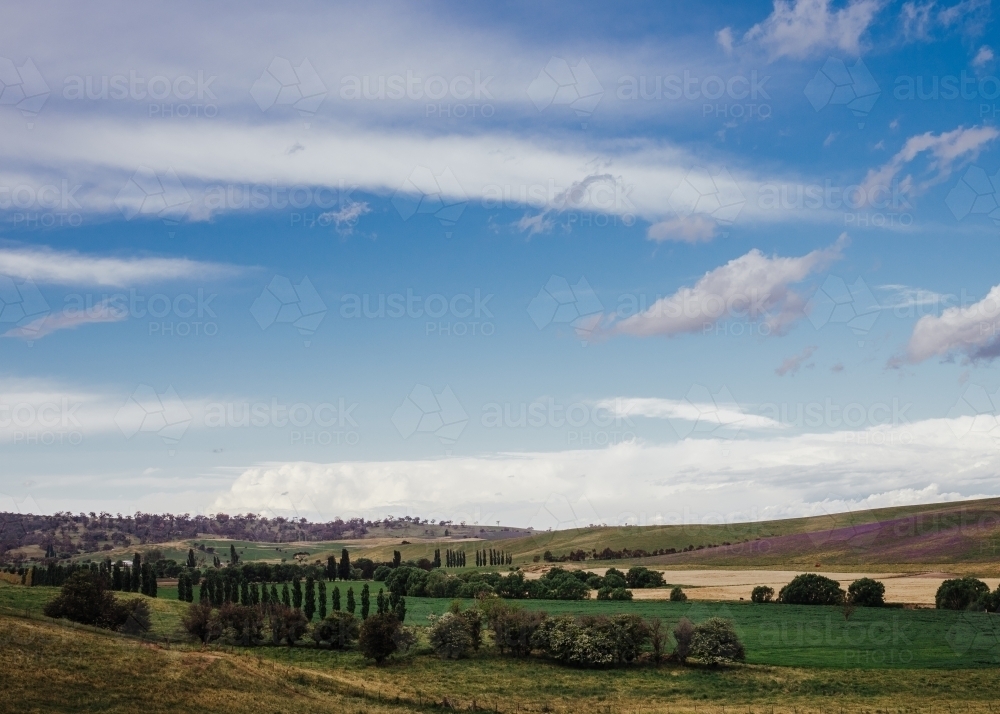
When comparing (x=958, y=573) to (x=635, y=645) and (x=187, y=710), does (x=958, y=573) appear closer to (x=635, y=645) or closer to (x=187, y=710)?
(x=635, y=645)

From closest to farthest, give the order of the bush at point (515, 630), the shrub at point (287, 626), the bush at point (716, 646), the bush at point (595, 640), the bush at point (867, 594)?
1. the bush at point (716, 646)
2. the bush at point (595, 640)
3. the bush at point (515, 630)
4. the shrub at point (287, 626)
5. the bush at point (867, 594)

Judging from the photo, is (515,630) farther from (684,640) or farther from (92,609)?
(92,609)

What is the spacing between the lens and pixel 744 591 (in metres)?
139

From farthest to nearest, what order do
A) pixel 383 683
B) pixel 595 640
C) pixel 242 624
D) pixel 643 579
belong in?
pixel 643 579, pixel 242 624, pixel 595 640, pixel 383 683

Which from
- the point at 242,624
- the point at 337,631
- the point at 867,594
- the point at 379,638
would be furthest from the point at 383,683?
the point at 867,594

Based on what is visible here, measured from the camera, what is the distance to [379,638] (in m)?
82.2

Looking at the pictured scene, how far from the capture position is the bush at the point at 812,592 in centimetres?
12406

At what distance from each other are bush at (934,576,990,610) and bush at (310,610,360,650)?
79.1 metres

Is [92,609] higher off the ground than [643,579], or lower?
higher

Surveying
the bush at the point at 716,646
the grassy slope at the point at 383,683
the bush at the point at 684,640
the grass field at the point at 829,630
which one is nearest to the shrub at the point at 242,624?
the grass field at the point at 829,630

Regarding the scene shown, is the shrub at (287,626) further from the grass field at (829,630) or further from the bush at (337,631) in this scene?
the grass field at (829,630)

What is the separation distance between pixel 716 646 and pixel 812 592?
51047 mm

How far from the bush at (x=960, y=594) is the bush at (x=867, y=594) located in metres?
7.06

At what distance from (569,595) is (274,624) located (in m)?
65.1
